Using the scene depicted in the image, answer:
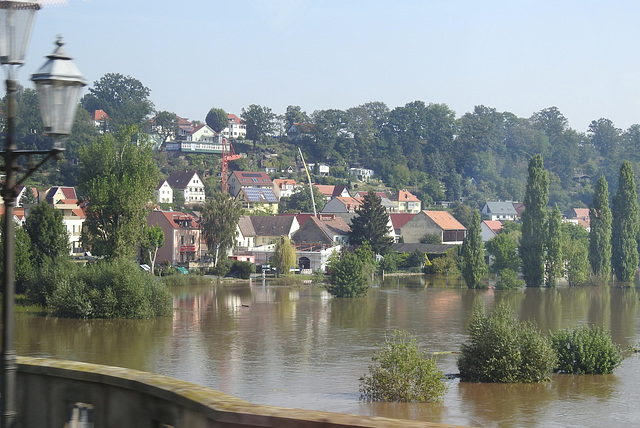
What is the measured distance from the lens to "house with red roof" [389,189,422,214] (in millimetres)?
111750

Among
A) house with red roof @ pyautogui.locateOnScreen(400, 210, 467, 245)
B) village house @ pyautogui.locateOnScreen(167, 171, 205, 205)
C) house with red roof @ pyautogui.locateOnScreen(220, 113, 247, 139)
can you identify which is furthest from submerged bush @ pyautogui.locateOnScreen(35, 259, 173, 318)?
house with red roof @ pyautogui.locateOnScreen(220, 113, 247, 139)

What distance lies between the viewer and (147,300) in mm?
38594

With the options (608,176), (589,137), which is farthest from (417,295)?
(589,137)

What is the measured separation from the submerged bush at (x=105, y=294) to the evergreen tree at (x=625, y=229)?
40.3 metres

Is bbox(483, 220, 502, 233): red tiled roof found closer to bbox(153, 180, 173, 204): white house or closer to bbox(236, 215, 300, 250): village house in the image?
bbox(236, 215, 300, 250): village house

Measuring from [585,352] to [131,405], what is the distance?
79.1ft

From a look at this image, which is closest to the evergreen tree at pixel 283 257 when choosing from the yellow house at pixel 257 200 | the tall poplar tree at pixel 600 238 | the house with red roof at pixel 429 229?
the house with red roof at pixel 429 229

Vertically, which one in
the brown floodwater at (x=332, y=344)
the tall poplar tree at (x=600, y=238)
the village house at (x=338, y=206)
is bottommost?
the brown floodwater at (x=332, y=344)

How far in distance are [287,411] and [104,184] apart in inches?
1599

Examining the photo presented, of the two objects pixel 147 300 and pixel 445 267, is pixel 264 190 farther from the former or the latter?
pixel 147 300

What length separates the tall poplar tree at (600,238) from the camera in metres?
63.1

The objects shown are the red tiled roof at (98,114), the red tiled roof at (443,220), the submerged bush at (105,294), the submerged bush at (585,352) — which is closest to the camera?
the submerged bush at (585,352)

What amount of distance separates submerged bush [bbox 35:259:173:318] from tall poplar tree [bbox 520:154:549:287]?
1221 inches

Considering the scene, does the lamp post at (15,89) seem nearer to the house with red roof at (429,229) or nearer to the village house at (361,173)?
the house with red roof at (429,229)
